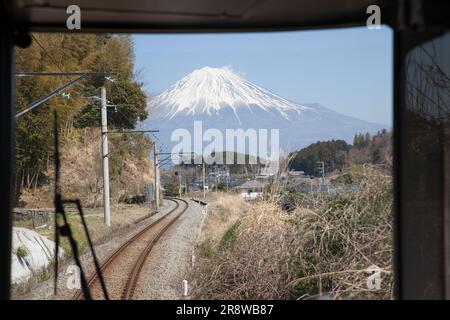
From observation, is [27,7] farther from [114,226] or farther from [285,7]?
[114,226]

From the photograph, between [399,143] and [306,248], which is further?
[306,248]

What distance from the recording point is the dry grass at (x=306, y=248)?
4.09 meters

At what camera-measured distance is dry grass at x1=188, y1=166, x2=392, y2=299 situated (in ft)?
13.4

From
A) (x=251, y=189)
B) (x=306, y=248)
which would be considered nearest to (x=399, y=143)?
(x=306, y=248)

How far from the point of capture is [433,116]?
2.85 metres

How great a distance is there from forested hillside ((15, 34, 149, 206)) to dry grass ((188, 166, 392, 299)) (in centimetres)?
179

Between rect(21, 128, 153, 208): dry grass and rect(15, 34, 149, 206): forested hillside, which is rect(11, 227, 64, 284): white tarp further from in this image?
rect(15, 34, 149, 206): forested hillside

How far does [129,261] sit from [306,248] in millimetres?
2225

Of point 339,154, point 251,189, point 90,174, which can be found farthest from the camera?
point 90,174

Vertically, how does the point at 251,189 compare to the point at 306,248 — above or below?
above

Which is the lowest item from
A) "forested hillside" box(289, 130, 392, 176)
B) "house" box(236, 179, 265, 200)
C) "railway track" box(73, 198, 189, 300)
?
"railway track" box(73, 198, 189, 300)

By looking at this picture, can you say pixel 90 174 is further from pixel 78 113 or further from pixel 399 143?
pixel 399 143

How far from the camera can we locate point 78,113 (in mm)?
6184

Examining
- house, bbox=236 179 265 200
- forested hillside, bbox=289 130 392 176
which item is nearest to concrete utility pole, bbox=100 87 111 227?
house, bbox=236 179 265 200
